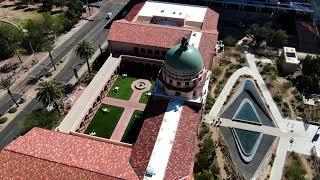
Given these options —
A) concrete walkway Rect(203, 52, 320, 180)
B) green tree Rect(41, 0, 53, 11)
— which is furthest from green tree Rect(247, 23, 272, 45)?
green tree Rect(41, 0, 53, 11)

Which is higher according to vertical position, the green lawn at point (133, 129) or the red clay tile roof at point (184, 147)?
the red clay tile roof at point (184, 147)

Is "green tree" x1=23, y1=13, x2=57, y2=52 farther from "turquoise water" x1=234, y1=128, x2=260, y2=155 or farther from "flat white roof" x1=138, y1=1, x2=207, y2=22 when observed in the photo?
"turquoise water" x1=234, y1=128, x2=260, y2=155

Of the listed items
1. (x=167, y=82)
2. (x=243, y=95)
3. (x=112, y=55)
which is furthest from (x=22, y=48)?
(x=243, y=95)

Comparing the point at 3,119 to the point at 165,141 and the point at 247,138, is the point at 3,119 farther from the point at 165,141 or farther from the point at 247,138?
the point at 247,138

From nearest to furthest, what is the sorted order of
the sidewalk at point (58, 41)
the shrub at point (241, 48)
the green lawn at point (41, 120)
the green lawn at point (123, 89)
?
the green lawn at point (41, 120) → the green lawn at point (123, 89) → the sidewalk at point (58, 41) → the shrub at point (241, 48)

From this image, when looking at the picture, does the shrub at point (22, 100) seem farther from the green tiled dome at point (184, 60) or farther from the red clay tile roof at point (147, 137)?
the green tiled dome at point (184, 60)

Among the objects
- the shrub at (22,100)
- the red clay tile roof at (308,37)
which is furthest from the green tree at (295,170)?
the shrub at (22,100)

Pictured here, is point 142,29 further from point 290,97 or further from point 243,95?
point 290,97
